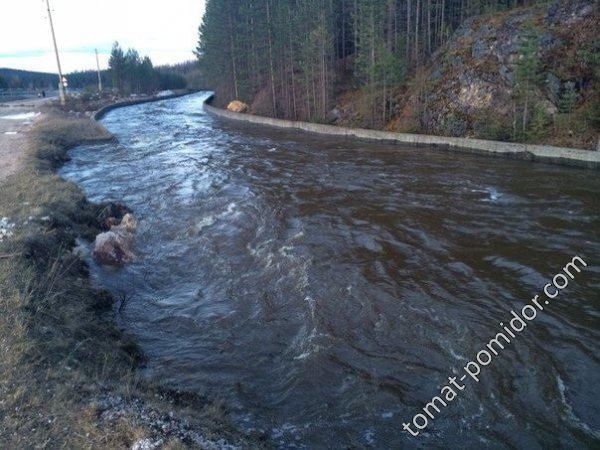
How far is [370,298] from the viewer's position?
426 inches

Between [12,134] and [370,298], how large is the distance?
104 feet

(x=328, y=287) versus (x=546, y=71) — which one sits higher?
(x=546, y=71)

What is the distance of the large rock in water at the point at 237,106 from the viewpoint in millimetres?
56822

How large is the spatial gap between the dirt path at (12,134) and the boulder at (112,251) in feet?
28.5

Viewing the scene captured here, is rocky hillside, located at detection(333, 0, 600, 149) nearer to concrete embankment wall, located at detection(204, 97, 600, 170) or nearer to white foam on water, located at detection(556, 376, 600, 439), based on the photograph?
concrete embankment wall, located at detection(204, 97, 600, 170)

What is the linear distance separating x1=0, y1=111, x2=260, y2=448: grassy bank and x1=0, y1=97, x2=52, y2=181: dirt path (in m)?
10.9

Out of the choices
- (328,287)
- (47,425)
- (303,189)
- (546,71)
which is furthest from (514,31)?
(47,425)

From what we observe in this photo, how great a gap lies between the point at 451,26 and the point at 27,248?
1658 inches

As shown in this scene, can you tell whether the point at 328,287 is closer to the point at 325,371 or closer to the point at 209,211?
the point at 325,371

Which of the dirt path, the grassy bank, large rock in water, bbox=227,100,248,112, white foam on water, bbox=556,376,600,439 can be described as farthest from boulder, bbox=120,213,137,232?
large rock in water, bbox=227,100,248,112

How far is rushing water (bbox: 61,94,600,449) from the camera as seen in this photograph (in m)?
7.31

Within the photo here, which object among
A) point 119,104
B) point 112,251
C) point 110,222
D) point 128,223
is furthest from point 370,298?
point 119,104

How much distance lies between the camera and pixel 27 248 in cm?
1102

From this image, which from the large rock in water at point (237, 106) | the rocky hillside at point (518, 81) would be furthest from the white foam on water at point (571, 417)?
the large rock in water at point (237, 106)
